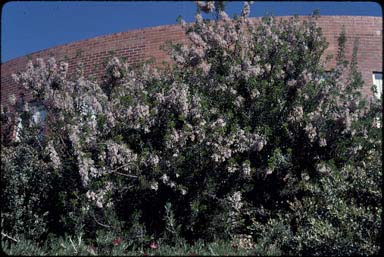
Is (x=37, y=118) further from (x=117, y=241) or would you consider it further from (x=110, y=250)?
(x=110, y=250)

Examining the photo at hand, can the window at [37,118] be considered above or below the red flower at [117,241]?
above

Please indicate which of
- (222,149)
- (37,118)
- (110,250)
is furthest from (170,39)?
(110,250)

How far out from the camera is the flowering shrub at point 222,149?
5.40 metres

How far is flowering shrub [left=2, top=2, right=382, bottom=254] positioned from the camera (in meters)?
5.40

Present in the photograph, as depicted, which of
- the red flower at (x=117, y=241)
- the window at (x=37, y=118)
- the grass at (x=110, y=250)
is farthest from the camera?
the window at (x=37, y=118)

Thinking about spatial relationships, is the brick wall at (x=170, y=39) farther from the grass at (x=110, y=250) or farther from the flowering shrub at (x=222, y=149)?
the grass at (x=110, y=250)

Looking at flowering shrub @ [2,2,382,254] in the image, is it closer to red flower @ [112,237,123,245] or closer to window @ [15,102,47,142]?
window @ [15,102,47,142]

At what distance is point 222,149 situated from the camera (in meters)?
5.46

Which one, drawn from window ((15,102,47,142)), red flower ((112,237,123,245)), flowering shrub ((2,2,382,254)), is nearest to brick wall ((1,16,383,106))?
window ((15,102,47,142))

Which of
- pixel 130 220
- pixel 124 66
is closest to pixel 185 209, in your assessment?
pixel 130 220

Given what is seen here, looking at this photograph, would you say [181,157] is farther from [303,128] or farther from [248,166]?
[303,128]

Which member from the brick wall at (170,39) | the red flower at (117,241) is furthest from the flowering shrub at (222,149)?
the brick wall at (170,39)

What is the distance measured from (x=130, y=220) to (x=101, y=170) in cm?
72

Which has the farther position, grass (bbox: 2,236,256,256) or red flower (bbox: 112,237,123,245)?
red flower (bbox: 112,237,123,245)
